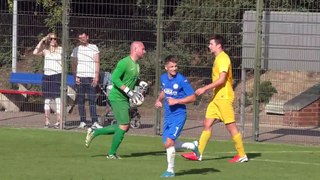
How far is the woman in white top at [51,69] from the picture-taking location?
690 inches

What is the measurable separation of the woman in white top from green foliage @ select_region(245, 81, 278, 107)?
13.3 ft

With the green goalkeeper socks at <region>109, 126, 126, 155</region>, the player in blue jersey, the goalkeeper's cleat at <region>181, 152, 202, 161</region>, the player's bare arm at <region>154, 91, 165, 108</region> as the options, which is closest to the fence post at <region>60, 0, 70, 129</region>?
the green goalkeeper socks at <region>109, 126, 126, 155</region>

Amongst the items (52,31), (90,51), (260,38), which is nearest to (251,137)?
(260,38)

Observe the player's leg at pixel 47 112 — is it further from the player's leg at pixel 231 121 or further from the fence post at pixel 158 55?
the player's leg at pixel 231 121

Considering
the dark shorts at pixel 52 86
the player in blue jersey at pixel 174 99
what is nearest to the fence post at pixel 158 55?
the dark shorts at pixel 52 86

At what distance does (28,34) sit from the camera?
60.1ft

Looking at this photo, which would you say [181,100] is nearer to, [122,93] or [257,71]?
[122,93]

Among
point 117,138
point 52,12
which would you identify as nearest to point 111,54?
point 52,12

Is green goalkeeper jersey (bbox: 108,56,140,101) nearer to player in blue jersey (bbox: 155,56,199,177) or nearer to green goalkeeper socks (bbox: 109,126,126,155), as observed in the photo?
green goalkeeper socks (bbox: 109,126,126,155)

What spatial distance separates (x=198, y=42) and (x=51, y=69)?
320cm

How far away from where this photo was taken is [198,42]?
56.4ft

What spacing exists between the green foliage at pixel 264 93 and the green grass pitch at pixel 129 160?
193cm

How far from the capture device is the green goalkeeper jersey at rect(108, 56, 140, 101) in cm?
1283

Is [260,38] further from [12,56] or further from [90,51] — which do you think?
[12,56]
